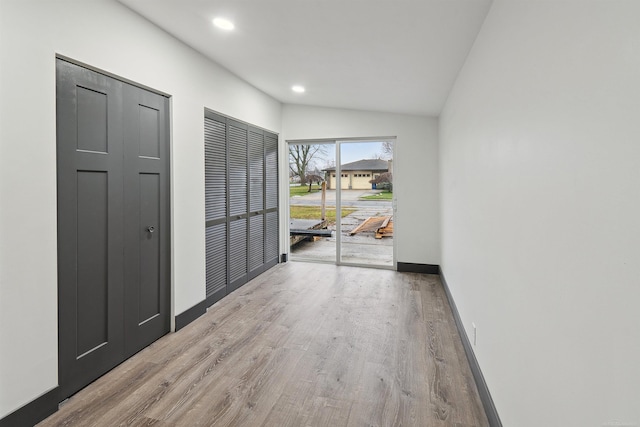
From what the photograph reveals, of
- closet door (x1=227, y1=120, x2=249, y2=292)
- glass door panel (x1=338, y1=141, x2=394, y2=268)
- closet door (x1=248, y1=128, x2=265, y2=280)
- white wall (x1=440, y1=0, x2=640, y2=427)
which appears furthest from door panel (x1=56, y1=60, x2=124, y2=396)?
glass door panel (x1=338, y1=141, x2=394, y2=268)

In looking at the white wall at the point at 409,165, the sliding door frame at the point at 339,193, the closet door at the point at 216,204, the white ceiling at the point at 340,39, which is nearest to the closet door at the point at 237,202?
the closet door at the point at 216,204

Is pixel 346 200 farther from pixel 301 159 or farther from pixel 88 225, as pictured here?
pixel 88 225

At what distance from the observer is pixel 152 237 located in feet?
9.31

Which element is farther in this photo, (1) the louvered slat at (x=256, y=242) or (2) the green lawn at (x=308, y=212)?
(2) the green lawn at (x=308, y=212)

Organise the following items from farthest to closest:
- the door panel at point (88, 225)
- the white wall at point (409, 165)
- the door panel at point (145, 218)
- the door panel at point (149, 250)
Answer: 1. the white wall at point (409, 165)
2. the door panel at point (149, 250)
3. the door panel at point (145, 218)
4. the door panel at point (88, 225)

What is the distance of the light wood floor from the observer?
194 centimetres

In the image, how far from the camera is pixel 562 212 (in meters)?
1.05

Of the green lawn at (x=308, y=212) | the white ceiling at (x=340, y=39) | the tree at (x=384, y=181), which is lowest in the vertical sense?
the green lawn at (x=308, y=212)

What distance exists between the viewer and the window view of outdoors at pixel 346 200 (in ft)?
17.5

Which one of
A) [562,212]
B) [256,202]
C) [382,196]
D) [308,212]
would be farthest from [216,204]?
[562,212]

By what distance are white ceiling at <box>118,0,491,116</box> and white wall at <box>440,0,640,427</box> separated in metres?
0.39

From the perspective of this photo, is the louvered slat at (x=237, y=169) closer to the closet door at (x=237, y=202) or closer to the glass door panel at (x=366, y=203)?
the closet door at (x=237, y=202)

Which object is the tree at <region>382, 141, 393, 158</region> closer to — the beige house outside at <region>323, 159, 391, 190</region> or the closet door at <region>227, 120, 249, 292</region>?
the beige house outside at <region>323, 159, 391, 190</region>

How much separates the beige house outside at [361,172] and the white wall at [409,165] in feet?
0.88
